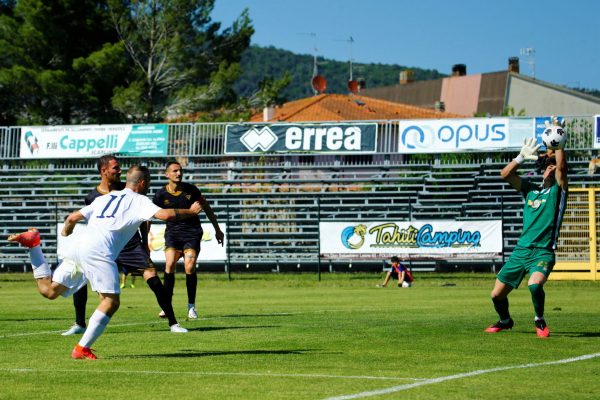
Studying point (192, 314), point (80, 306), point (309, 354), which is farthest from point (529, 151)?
point (192, 314)

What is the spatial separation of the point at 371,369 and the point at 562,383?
5.36 ft

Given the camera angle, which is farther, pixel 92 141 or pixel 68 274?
pixel 92 141

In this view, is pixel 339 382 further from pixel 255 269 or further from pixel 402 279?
pixel 255 269

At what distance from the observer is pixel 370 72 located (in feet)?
589

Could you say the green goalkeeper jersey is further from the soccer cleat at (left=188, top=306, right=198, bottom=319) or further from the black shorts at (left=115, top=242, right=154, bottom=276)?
the soccer cleat at (left=188, top=306, right=198, bottom=319)

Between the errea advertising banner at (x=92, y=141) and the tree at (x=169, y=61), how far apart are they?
11423 mm

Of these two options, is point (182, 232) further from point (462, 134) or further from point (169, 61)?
point (169, 61)

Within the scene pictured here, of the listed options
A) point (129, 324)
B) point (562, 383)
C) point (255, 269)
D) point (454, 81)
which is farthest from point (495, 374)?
point (454, 81)

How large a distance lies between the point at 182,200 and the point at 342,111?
51841 mm

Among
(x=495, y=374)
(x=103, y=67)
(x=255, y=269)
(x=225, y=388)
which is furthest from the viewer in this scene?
(x=103, y=67)

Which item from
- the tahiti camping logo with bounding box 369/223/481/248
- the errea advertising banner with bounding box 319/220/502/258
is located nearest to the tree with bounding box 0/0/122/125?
the errea advertising banner with bounding box 319/220/502/258

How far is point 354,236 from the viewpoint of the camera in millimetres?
32219

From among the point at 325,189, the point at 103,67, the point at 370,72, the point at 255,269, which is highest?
the point at 370,72

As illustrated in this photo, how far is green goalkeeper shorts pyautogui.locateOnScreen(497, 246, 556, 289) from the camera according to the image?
Result: 470 inches
